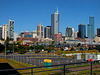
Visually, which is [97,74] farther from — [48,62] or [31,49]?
[31,49]

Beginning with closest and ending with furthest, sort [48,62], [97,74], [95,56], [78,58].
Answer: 1. [97,74]
2. [48,62]
3. [95,56]
4. [78,58]

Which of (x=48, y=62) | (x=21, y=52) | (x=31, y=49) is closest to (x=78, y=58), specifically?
(x=48, y=62)

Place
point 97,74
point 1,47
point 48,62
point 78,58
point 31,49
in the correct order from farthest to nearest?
point 31,49, point 1,47, point 78,58, point 48,62, point 97,74

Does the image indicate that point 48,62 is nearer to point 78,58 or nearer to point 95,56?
point 95,56

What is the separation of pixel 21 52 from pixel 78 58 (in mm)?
26128

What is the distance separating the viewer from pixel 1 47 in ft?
201

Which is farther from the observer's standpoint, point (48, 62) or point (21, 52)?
point (21, 52)

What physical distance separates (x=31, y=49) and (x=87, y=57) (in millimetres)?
52240

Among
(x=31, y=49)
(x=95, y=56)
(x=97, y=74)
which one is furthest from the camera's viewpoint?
(x=31, y=49)

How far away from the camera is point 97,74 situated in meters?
9.68

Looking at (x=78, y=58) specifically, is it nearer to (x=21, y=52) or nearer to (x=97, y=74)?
(x=21, y=52)

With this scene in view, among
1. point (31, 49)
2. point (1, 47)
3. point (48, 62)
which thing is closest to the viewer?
point (48, 62)

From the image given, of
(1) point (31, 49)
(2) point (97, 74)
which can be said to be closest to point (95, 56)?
(2) point (97, 74)

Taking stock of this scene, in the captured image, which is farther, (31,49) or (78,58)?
(31,49)
